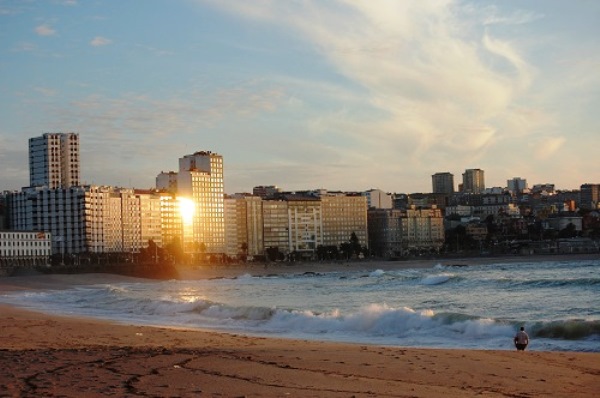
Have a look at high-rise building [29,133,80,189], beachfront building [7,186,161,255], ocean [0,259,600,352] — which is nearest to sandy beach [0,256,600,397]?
ocean [0,259,600,352]

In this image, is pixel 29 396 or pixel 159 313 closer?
pixel 29 396

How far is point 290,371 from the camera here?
43.1 ft

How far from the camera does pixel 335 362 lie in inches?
584

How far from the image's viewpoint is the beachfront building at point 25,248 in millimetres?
133500

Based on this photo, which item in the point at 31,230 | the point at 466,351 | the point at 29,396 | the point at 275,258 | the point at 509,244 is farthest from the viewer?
the point at 509,244

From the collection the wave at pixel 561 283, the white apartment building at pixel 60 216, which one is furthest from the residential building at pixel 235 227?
the wave at pixel 561 283

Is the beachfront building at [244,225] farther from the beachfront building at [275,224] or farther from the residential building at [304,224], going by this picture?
the residential building at [304,224]

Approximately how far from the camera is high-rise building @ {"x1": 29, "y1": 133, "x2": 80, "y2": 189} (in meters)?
178

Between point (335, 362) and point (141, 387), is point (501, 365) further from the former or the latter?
point (141, 387)

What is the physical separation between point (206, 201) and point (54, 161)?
1280 inches

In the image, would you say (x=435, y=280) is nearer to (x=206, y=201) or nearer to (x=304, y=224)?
(x=206, y=201)

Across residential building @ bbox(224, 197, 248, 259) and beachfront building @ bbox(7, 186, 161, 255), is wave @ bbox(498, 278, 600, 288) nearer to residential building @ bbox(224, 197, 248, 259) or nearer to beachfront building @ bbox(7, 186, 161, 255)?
beachfront building @ bbox(7, 186, 161, 255)

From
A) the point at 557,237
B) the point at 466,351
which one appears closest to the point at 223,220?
the point at 557,237

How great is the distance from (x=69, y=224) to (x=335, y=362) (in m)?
143
